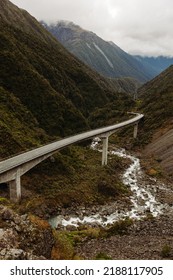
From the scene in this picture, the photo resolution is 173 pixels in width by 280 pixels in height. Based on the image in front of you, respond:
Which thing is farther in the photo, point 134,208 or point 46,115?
point 46,115

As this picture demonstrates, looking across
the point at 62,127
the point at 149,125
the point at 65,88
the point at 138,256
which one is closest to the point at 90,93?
the point at 65,88

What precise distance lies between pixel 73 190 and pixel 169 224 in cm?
1703

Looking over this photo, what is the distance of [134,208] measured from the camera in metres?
45.1

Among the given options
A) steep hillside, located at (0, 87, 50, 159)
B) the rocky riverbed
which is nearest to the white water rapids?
the rocky riverbed

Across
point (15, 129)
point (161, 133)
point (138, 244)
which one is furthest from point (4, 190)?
point (161, 133)

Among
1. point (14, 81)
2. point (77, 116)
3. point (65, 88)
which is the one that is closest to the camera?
point (14, 81)

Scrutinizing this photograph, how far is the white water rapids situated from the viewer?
1533 inches

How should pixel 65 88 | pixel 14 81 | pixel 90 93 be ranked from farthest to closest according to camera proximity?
pixel 90 93
pixel 65 88
pixel 14 81

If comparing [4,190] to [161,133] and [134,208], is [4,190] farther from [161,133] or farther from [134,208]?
[161,133]

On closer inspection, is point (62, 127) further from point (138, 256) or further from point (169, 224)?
point (138, 256)

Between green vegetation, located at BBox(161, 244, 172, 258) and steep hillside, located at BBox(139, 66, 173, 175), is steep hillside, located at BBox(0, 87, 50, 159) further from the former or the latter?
green vegetation, located at BBox(161, 244, 172, 258)

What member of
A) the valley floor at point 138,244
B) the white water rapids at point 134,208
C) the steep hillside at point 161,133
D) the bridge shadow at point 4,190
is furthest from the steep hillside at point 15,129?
the steep hillside at point 161,133

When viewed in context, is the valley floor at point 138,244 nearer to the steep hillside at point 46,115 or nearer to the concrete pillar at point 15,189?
the steep hillside at point 46,115
